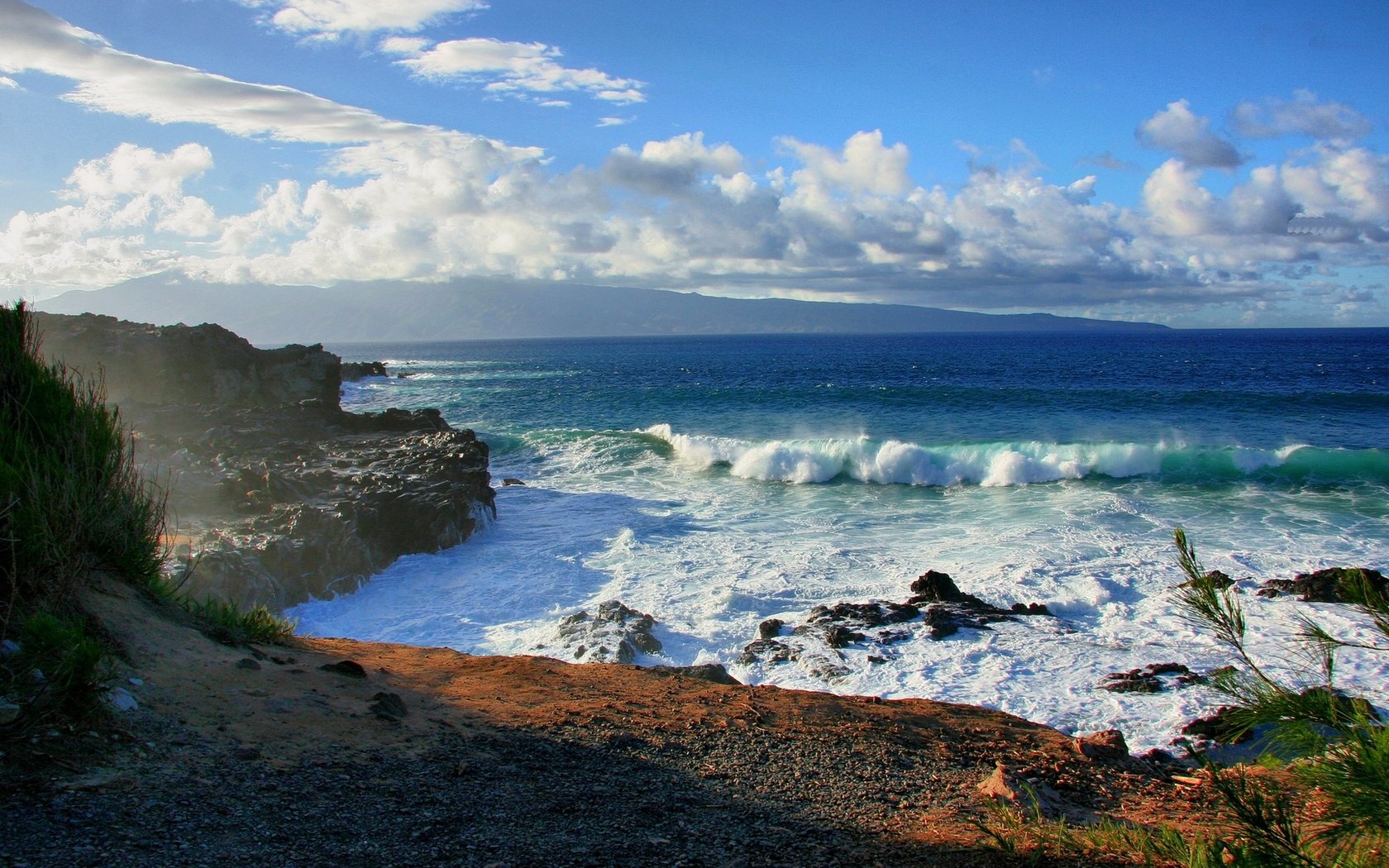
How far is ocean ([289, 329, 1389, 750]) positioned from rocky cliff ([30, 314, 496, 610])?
0.83 m

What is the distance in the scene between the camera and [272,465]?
1952cm

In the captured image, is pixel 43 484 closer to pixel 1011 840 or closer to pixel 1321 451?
pixel 1011 840

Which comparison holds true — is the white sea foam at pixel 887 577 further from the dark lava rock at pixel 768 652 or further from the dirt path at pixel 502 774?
the dirt path at pixel 502 774

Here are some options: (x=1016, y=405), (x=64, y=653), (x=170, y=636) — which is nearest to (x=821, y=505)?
(x=170, y=636)

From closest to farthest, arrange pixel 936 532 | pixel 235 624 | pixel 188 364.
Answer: pixel 235 624 → pixel 936 532 → pixel 188 364

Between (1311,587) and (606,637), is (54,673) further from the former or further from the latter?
(1311,587)

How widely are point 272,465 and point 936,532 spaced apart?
629 inches

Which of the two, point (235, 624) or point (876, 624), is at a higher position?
point (235, 624)

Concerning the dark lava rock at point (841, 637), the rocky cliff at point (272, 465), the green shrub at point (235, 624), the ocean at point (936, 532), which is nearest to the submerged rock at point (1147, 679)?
the ocean at point (936, 532)

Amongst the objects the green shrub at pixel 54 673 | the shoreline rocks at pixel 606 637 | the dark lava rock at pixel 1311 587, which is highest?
the green shrub at pixel 54 673

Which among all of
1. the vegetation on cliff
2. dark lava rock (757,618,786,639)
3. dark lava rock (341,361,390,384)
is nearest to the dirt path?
the vegetation on cliff

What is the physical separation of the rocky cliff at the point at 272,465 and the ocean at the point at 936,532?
2.74 ft

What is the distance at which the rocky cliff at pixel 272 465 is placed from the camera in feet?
45.8

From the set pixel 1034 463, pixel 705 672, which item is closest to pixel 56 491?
pixel 705 672
